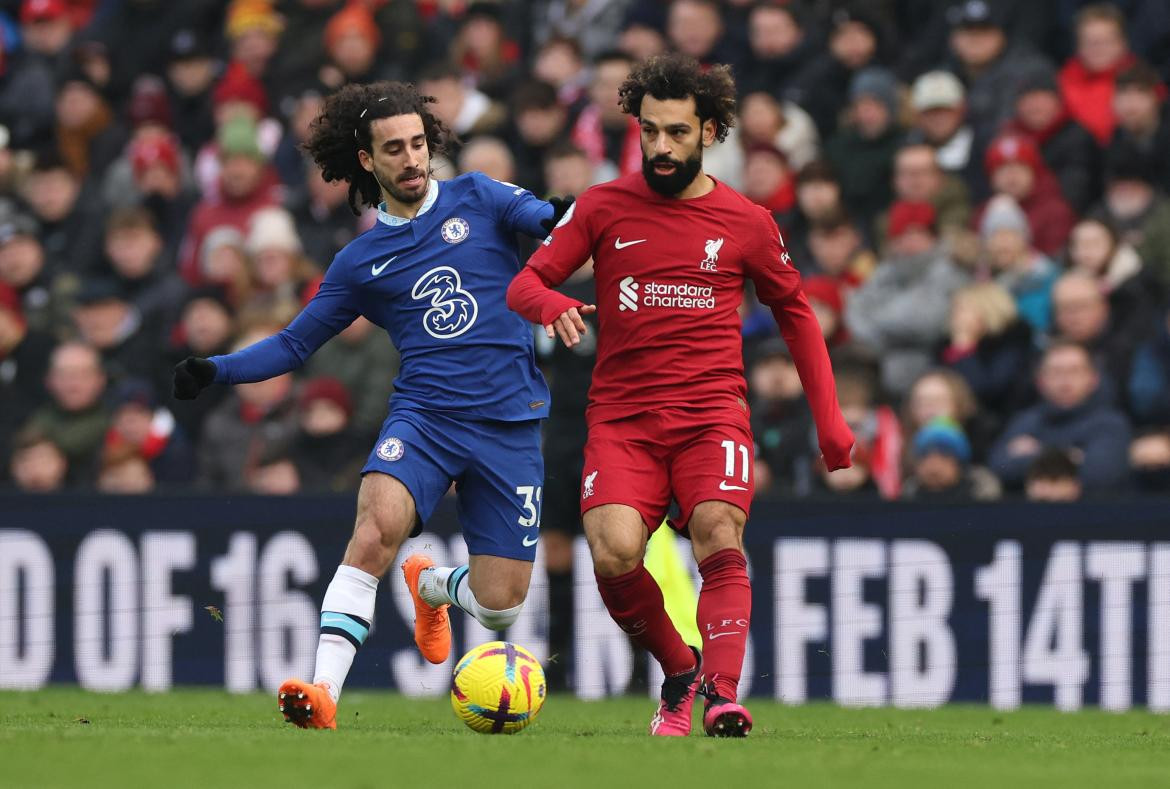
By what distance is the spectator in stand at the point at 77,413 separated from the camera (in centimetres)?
1401

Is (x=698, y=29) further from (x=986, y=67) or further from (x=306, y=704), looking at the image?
(x=306, y=704)

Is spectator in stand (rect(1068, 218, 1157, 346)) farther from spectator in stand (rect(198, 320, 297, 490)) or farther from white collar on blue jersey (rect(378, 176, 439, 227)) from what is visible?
white collar on blue jersey (rect(378, 176, 439, 227))

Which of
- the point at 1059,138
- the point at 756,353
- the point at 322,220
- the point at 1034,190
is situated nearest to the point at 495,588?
the point at 756,353

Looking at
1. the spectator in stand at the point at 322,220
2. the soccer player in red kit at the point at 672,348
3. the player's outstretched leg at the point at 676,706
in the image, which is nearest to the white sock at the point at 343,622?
the soccer player in red kit at the point at 672,348

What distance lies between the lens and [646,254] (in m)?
8.41

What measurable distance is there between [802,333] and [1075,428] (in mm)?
3927

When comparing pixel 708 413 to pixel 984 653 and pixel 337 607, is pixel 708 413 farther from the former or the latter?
pixel 984 653

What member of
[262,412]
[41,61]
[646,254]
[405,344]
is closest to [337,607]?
[405,344]

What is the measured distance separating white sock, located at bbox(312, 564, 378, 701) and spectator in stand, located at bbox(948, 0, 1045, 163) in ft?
22.3

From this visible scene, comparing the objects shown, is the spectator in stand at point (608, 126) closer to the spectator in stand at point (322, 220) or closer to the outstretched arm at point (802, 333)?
the spectator in stand at point (322, 220)

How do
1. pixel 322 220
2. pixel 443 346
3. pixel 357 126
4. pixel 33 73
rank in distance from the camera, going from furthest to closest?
pixel 33 73
pixel 322 220
pixel 357 126
pixel 443 346

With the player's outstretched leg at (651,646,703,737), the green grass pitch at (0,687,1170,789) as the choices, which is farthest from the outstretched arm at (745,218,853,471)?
the green grass pitch at (0,687,1170,789)

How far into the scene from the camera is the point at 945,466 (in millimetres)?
12164

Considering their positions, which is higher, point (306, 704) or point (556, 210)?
point (556, 210)
